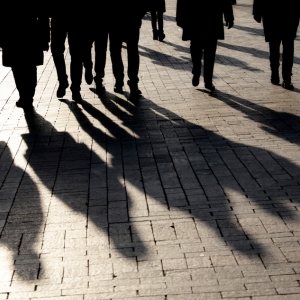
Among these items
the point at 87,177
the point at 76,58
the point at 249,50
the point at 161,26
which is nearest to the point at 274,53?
the point at 76,58

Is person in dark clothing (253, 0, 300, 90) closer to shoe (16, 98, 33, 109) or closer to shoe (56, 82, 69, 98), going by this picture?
shoe (56, 82, 69, 98)

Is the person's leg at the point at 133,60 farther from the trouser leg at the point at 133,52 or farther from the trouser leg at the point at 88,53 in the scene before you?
the trouser leg at the point at 88,53

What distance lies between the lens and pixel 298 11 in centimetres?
909

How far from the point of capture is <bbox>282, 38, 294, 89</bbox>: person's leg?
30.0 ft

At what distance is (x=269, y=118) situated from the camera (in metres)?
7.75

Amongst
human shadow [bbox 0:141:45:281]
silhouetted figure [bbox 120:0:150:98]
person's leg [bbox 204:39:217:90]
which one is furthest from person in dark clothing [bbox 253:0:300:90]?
human shadow [bbox 0:141:45:281]

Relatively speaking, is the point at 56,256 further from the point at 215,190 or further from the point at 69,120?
the point at 69,120

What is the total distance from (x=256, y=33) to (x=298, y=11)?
664 cm

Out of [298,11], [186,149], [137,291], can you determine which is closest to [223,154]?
[186,149]

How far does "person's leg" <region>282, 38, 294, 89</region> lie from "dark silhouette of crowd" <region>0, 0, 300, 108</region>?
14 millimetres

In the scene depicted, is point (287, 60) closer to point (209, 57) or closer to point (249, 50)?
point (209, 57)

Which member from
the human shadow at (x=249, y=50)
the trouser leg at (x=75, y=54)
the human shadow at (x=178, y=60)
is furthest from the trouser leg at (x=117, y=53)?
the human shadow at (x=249, y=50)

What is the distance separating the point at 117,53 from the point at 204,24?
1260 mm

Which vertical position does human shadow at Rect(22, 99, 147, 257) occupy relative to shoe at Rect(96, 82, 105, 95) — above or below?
above
